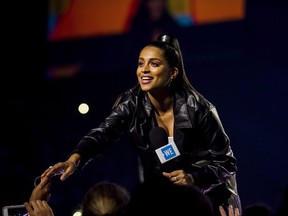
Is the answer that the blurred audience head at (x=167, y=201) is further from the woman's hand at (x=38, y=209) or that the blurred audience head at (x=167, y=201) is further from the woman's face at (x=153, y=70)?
the woman's face at (x=153, y=70)

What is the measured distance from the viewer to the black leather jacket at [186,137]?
2684 mm

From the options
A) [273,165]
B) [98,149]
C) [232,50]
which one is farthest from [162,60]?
[273,165]

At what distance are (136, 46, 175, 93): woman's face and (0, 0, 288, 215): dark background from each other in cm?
223

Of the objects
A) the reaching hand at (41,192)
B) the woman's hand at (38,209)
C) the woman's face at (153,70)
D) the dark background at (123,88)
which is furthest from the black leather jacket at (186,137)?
the dark background at (123,88)

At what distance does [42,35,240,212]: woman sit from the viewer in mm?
2686

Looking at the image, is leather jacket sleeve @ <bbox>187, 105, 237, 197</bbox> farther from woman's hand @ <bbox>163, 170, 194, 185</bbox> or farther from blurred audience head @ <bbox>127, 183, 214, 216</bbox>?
blurred audience head @ <bbox>127, 183, 214, 216</bbox>

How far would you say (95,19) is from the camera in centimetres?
516

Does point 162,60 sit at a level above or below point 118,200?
above

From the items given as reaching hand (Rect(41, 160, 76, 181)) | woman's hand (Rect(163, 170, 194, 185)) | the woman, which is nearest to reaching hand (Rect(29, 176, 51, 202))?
reaching hand (Rect(41, 160, 76, 181))

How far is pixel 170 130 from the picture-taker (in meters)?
2.76

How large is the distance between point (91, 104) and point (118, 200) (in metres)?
3.52

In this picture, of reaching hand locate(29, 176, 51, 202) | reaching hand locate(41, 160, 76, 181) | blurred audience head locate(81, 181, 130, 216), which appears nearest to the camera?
blurred audience head locate(81, 181, 130, 216)

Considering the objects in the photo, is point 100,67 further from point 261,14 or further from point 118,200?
point 118,200

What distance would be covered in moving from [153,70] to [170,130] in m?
0.31
